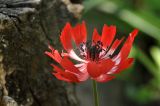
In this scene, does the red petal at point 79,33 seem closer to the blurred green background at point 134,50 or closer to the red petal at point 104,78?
the red petal at point 104,78

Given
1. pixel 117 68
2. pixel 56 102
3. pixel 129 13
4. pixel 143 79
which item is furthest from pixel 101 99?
pixel 117 68

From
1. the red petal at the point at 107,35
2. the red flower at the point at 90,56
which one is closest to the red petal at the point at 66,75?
the red flower at the point at 90,56

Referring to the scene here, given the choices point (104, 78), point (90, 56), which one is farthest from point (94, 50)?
point (104, 78)

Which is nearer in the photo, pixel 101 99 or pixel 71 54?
pixel 71 54

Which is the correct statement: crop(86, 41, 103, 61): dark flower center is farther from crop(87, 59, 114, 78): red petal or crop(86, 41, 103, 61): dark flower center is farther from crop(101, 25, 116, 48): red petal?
crop(87, 59, 114, 78): red petal

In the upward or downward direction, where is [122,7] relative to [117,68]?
upward

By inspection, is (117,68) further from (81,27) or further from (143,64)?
(143,64)

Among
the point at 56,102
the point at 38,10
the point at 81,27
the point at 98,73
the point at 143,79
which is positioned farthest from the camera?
the point at 143,79

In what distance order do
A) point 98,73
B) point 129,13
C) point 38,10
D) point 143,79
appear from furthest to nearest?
point 143,79 → point 129,13 → point 38,10 → point 98,73
